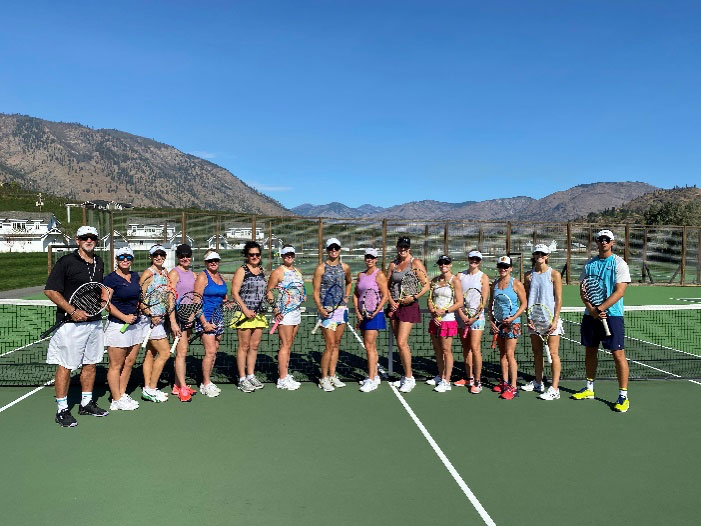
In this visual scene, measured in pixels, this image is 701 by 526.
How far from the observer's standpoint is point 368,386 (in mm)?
7570

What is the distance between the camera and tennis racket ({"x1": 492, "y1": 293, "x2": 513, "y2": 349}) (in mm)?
7270

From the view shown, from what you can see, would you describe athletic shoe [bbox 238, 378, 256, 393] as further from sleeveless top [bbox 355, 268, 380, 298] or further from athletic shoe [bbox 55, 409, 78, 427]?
athletic shoe [bbox 55, 409, 78, 427]

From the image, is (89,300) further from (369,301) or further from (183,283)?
(369,301)

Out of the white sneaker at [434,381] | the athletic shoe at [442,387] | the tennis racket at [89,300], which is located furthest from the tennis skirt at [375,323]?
the tennis racket at [89,300]

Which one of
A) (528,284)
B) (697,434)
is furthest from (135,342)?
(697,434)

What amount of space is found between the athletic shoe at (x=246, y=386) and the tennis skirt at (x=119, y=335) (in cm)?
159

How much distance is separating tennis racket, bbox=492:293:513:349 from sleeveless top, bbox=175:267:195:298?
4000 mm

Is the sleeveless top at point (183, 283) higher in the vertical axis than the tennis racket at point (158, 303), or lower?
higher

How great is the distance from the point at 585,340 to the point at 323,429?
353 cm

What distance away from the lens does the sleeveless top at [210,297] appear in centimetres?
715

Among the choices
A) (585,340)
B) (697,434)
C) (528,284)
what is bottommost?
(697,434)

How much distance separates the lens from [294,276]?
7.55 meters

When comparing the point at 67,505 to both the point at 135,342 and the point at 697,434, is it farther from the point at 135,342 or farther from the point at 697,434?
the point at 697,434

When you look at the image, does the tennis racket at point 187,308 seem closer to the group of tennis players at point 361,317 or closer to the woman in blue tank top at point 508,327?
the group of tennis players at point 361,317
